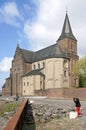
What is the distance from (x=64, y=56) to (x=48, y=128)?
67.0m

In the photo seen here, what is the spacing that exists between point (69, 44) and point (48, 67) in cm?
1103

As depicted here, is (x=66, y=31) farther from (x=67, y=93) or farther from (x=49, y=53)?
(x=67, y=93)

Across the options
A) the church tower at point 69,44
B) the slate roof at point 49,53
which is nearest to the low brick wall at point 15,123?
the slate roof at point 49,53

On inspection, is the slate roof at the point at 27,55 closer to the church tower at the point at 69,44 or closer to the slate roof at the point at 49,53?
the slate roof at the point at 49,53

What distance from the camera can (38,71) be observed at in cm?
8519

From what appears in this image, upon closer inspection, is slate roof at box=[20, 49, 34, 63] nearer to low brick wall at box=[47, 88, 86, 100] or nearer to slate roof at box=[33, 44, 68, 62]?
slate roof at box=[33, 44, 68, 62]

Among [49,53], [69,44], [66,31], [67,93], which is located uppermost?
[66,31]

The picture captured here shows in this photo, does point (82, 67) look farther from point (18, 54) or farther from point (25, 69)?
point (18, 54)

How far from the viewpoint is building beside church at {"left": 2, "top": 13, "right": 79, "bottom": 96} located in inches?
3145

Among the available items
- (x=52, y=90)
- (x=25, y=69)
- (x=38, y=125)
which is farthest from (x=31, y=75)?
(x=38, y=125)

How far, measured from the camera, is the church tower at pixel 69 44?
82.2 meters

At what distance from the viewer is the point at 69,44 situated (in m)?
84.8

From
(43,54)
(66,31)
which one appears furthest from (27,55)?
(66,31)

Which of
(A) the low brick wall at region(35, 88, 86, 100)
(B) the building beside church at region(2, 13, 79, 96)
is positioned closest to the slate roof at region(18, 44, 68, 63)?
(B) the building beside church at region(2, 13, 79, 96)
